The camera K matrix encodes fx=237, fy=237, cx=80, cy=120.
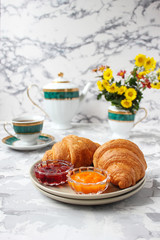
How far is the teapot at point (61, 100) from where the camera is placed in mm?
1347

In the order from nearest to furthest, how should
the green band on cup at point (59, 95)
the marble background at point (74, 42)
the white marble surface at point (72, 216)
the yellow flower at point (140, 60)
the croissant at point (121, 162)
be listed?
the white marble surface at point (72, 216) < the croissant at point (121, 162) < the yellow flower at point (140, 60) < the green band on cup at point (59, 95) < the marble background at point (74, 42)

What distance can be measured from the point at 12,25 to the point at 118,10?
0.68 meters

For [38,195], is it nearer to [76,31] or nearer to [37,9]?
[76,31]

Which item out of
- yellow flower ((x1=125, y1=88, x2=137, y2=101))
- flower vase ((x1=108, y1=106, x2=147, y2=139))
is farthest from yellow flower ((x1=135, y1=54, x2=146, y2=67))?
flower vase ((x1=108, y1=106, x2=147, y2=139))

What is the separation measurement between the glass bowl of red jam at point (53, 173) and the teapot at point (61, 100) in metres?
0.70

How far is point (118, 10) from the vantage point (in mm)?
1446

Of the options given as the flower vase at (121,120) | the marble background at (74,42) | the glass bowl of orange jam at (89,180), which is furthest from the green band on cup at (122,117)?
the glass bowl of orange jam at (89,180)

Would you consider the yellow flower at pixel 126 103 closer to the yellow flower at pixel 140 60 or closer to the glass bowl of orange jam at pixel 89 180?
the yellow flower at pixel 140 60

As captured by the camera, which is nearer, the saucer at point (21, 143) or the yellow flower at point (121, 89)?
the saucer at point (21, 143)

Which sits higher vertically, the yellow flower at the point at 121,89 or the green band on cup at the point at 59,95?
the yellow flower at the point at 121,89

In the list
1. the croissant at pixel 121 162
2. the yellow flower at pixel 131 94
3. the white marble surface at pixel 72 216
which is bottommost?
the white marble surface at pixel 72 216

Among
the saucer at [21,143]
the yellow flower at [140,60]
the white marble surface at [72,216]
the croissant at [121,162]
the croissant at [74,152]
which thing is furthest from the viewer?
the yellow flower at [140,60]

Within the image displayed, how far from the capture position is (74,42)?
4.97ft

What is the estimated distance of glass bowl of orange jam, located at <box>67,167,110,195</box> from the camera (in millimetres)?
547
